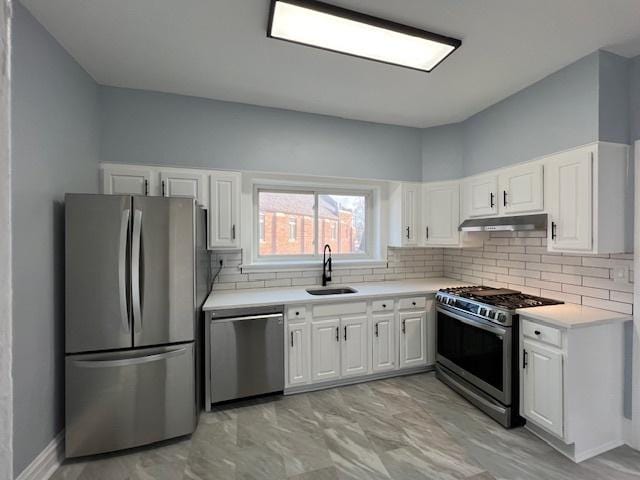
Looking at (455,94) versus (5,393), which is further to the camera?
(455,94)

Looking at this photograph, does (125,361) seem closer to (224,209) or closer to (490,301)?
(224,209)

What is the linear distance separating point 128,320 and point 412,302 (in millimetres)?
2472

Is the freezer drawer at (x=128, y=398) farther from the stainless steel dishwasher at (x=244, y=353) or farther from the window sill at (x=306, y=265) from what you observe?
the window sill at (x=306, y=265)

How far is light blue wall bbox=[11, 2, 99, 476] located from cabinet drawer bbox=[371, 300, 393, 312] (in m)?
2.47

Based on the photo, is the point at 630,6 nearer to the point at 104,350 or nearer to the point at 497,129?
the point at 497,129

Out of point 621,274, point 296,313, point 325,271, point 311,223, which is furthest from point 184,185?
point 621,274

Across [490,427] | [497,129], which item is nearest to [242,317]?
[490,427]

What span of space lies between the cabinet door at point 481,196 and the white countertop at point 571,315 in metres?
1.00

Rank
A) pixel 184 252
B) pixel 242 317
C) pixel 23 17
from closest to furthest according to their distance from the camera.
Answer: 1. pixel 23 17
2. pixel 184 252
3. pixel 242 317

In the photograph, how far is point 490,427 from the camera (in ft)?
7.49

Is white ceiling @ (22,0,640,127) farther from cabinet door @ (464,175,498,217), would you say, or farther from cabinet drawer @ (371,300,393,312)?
cabinet drawer @ (371,300,393,312)

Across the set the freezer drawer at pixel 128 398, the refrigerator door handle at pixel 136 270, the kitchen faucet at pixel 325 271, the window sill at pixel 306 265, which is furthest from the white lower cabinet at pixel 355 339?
the refrigerator door handle at pixel 136 270

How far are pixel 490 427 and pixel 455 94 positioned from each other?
9.21ft

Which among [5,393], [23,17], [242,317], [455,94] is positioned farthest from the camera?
[455,94]
